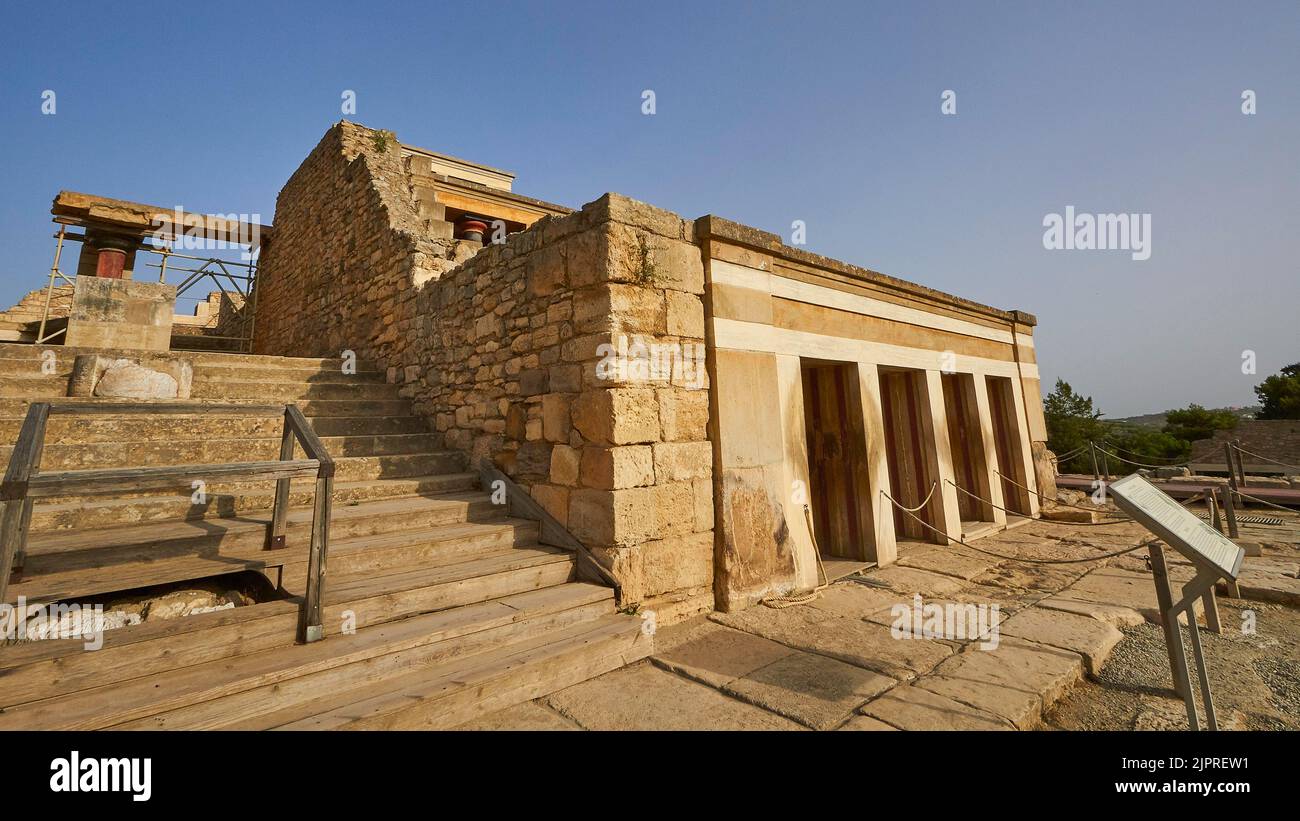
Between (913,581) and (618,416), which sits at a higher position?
(618,416)

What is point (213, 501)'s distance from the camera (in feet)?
11.5

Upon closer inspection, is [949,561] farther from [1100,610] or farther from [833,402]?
[833,402]

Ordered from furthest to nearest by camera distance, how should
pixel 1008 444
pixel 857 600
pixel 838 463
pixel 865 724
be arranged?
pixel 1008 444 < pixel 838 463 < pixel 857 600 < pixel 865 724

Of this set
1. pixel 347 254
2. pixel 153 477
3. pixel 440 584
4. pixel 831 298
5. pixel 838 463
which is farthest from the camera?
pixel 347 254

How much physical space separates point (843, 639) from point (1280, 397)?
107ft

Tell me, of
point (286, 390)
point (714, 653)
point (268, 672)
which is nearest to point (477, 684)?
point (268, 672)

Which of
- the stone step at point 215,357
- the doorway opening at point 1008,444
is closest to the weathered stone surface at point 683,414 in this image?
the stone step at point 215,357

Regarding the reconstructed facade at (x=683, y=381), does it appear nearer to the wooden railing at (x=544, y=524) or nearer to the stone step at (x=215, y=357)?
the wooden railing at (x=544, y=524)

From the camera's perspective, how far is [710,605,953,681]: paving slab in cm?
301

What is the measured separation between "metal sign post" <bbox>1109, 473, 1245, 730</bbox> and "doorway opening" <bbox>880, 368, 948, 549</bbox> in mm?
3613

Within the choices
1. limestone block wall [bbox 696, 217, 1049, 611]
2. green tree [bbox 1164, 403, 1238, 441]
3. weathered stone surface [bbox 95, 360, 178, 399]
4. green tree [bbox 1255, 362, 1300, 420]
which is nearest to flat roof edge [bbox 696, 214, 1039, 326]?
limestone block wall [bbox 696, 217, 1049, 611]

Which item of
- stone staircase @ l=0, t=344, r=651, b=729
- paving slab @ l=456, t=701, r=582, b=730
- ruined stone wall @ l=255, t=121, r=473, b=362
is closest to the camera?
stone staircase @ l=0, t=344, r=651, b=729

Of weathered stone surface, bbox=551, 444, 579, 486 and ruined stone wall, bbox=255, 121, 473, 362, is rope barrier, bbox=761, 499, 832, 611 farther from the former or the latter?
ruined stone wall, bbox=255, 121, 473, 362
